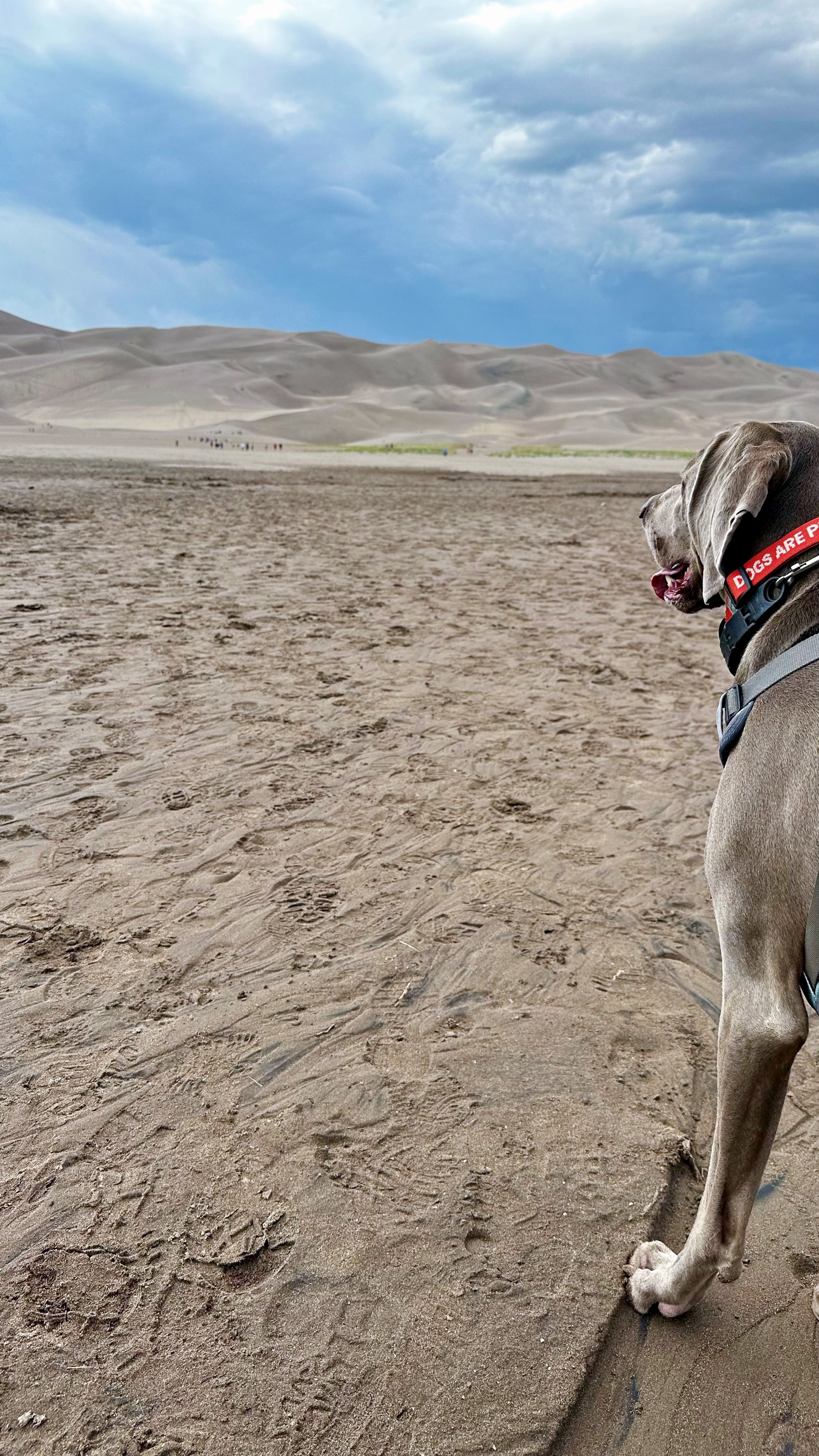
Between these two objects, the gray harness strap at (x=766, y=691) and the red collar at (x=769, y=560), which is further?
the red collar at (x=769, y=560)

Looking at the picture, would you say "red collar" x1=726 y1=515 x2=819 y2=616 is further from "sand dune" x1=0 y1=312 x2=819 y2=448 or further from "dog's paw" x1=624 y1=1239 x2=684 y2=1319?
"sand dune" x1=0 y1=312 x2=819 y2=448

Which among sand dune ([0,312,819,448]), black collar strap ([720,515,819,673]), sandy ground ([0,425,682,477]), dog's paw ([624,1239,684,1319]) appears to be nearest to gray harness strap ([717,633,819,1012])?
black collar strap ([720,515,819,673])

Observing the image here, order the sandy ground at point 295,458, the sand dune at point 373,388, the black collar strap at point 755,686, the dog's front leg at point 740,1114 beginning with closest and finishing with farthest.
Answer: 1. the dog's front leg at point 740,1114
2. the black collar strap at point 755,686
3. the sandy ground at point 295,458
4. the sand dune at point 373,388

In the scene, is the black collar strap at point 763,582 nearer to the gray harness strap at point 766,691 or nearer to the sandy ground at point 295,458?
the gray harness strap at point 766,691

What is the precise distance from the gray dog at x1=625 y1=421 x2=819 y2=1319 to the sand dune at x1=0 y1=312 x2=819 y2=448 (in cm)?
6927

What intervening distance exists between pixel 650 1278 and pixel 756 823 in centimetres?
121

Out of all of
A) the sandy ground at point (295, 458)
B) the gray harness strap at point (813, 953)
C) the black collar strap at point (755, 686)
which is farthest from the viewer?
the sandy ground at point (295, 458)

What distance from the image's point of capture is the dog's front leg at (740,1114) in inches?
74.9

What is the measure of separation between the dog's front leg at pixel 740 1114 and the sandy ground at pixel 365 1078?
9.2 inches

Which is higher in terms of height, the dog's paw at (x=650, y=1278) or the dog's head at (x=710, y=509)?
the dog's head at (x=710, y=509)

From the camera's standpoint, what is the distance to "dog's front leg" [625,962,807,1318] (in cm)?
190

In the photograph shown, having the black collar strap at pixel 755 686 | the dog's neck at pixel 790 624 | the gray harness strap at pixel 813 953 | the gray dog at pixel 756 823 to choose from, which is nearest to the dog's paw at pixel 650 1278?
the gray dog at pixel 756 823

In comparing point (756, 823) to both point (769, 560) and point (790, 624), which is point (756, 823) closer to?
point (790, 624)

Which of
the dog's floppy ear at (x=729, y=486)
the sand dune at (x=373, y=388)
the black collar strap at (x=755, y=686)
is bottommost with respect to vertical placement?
the black collar strap at (x=755, y=686)
